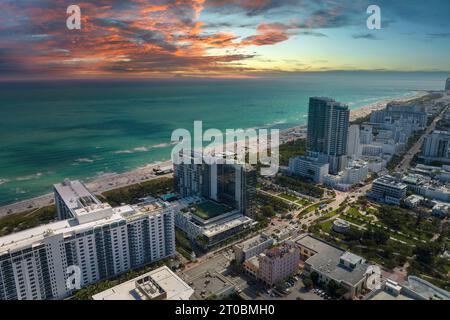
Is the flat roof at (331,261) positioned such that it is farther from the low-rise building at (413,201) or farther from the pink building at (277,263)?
the low-rise building at (413,201)

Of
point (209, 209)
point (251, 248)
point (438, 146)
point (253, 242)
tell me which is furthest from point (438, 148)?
Answer: point (251, 248)

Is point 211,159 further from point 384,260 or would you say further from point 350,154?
point 350,154

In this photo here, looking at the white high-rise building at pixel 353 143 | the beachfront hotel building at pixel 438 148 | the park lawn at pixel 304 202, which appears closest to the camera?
the park lawn at pixel 304 202

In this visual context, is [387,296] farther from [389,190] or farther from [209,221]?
[389,190]

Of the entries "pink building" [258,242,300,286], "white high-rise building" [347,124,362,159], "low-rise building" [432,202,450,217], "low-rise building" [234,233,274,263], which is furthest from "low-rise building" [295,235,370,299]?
"white high-rise building" [347,124,362,159]

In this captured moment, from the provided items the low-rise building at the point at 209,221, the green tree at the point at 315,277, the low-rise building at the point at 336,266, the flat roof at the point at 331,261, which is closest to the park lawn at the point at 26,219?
the low-rise building at the point at 209,221
